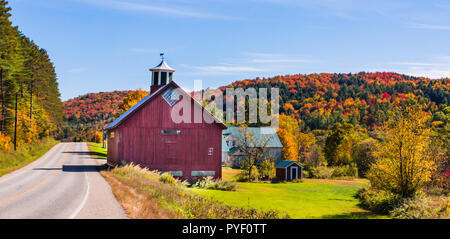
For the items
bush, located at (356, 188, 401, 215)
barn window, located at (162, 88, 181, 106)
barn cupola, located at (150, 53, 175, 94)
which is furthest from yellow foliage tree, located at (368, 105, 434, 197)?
barn cupola, located at (150, 53, 175, 94)

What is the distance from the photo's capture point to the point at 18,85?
52781mm

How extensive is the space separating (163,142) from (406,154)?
19572 mm

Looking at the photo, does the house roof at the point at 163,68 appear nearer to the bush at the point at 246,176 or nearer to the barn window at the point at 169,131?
the barn window at the point at 169,131

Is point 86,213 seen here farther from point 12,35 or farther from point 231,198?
point 12,35

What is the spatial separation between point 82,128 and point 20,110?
85740 millimetres

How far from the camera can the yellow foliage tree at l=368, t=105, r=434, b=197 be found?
2773cm

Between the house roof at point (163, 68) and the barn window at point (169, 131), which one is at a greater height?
the house roof at point (163, 68)

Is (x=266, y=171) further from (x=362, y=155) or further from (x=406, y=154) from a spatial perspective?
(x=406, y=154)

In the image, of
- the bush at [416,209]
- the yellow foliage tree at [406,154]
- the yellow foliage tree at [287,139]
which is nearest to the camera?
the bush at [416,209]

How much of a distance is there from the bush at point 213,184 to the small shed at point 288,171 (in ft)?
76.0

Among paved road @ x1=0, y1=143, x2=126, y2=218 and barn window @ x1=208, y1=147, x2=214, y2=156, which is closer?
paved road @ x1=0, y1=143, x2=126, y2=218

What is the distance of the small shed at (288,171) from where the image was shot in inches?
2250

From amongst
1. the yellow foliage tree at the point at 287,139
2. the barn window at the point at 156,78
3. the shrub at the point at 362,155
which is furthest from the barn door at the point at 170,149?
the yellow foliage tree at the point at 287,139

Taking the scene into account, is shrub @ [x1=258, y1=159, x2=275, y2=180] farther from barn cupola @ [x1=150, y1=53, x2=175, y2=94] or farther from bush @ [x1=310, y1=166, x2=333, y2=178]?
barn cupola @ [x1=150, y1=53, x2=175, y2=94]
